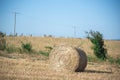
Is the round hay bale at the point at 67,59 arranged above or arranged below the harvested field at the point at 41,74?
above

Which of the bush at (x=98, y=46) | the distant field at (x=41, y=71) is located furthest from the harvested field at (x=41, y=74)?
the bush at (x=98, y=46)

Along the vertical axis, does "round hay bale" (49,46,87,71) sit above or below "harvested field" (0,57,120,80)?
above

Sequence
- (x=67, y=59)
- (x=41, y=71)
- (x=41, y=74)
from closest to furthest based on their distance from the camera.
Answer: (x=41, y=74), (x=41, y=71), (x=67, y=59)

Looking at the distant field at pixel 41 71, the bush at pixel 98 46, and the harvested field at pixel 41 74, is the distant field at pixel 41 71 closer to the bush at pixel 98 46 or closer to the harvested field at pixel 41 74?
the harvested field at pixel 41 74

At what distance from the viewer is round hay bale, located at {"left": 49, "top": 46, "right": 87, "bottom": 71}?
13.7 meters

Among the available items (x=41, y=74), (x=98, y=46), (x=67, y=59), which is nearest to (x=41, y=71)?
(x=41, y=74)

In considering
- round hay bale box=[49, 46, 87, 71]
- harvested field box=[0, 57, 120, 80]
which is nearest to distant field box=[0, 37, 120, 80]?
harvested field box=[0, 57, 120, 80]

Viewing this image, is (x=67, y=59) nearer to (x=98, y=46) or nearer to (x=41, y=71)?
(x=41, y=71)

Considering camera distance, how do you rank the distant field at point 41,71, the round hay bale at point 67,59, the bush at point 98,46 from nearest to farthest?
the distant field at point 41,71, the round hay bale at point 67,59, the bush at point 98,46

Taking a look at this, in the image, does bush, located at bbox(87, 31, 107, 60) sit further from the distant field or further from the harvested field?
the harvested field

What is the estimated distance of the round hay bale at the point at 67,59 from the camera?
13745 millimetres

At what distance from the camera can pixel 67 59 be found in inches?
551

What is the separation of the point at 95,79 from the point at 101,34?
15997mm

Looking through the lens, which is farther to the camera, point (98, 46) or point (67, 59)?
point (98, 46)
